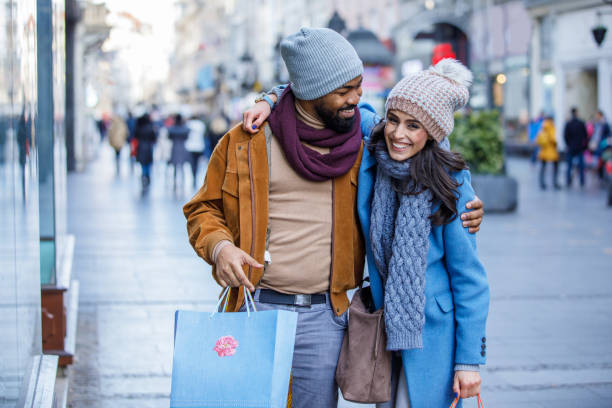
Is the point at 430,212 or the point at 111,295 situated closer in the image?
the point at 430,212

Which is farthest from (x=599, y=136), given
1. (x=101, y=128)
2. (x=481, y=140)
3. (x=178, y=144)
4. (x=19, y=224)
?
(x=101, y=128)

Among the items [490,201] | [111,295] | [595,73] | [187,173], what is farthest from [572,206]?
[595,73]

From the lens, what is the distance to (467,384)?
9.46 feet

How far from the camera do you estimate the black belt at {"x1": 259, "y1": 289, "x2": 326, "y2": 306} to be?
118 inches

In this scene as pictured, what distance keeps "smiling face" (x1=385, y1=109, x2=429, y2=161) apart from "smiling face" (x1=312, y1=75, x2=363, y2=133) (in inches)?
6.2

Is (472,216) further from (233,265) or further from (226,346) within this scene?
(226,346)

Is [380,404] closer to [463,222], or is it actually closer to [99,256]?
[463,222]

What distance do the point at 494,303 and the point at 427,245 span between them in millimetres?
4835

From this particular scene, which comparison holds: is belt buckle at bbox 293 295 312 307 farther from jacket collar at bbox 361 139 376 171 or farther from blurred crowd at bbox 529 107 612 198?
blurred crowd at bbox 529 107 612 198

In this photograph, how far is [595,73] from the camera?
3061 cm

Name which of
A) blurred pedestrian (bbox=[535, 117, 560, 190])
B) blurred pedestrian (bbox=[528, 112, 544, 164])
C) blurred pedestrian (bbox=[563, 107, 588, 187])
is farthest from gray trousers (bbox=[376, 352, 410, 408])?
blurred pedestrian (bbox=[528, 112, 544, 164])

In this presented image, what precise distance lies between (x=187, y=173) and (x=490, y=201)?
512 inches

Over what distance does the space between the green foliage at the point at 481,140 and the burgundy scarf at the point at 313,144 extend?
11268 mm

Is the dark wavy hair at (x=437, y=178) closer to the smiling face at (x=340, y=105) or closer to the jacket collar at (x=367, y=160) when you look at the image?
the jacket collar at (x=367, y=160)
